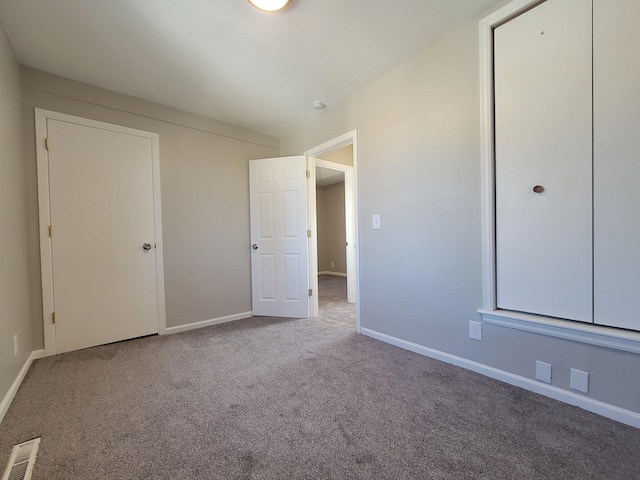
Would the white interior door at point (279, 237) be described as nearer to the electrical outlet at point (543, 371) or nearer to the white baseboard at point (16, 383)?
the white baseboard at point (16, 383)

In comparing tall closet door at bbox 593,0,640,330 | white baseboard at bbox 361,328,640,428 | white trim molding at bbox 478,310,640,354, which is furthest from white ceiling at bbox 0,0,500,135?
white baseboard at bbox 361,328,640,428

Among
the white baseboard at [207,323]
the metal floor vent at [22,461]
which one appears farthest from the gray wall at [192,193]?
the metal floor vent at [22,461]

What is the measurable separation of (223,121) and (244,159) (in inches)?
19.2

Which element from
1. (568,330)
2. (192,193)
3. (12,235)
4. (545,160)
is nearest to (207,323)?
(192,193)

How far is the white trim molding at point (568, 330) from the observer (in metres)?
1.31

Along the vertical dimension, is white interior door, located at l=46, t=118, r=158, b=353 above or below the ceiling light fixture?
below

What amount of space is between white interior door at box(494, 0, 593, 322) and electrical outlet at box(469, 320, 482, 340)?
211 millimetres

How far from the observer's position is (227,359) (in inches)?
86.2

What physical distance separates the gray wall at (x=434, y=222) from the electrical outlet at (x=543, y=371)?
0.12 ft

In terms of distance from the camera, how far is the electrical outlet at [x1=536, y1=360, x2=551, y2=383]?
5.14 ft

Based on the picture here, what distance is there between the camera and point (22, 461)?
46.6 inches

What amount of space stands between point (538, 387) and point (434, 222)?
3.94ft

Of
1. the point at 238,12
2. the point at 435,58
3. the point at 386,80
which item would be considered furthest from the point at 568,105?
the point at 238,12

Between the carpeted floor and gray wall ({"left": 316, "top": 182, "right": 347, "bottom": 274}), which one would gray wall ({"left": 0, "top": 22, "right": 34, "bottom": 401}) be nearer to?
the carpeted floor
